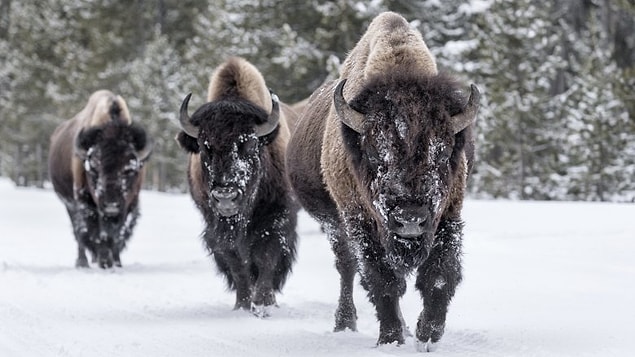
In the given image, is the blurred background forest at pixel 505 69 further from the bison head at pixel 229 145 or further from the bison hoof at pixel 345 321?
the bison hoof at pixel 345 321

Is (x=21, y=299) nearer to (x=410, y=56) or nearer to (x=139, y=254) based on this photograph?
(x=410, y=56)

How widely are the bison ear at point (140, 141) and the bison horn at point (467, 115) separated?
7.52 meters

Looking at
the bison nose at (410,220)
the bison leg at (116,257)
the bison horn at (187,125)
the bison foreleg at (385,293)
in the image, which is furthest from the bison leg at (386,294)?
the bison leg at (116,257)

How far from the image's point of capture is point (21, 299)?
8422 millimetres

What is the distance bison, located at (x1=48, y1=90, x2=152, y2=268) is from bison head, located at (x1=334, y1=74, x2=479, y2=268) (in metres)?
6.82

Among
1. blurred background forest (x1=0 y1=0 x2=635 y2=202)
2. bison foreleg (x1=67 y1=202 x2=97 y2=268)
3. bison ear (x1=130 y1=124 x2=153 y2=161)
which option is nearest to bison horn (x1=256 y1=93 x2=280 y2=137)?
bison ear (x1=130 y1=124 x2=153 y2=161)

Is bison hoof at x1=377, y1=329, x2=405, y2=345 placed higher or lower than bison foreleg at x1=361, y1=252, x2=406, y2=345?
lower

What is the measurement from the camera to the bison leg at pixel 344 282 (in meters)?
6.65

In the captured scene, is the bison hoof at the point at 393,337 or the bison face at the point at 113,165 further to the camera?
the bison face at the point at 113,165

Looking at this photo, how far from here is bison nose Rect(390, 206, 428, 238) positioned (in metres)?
4.84

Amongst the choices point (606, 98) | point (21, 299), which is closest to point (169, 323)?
point (21, 299)

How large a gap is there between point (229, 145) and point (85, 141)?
5056mm

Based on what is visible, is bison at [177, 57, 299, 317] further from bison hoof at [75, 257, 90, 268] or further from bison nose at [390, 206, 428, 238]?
bison hoof at [75, 257, 90, 268]

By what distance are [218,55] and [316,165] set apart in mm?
18867
